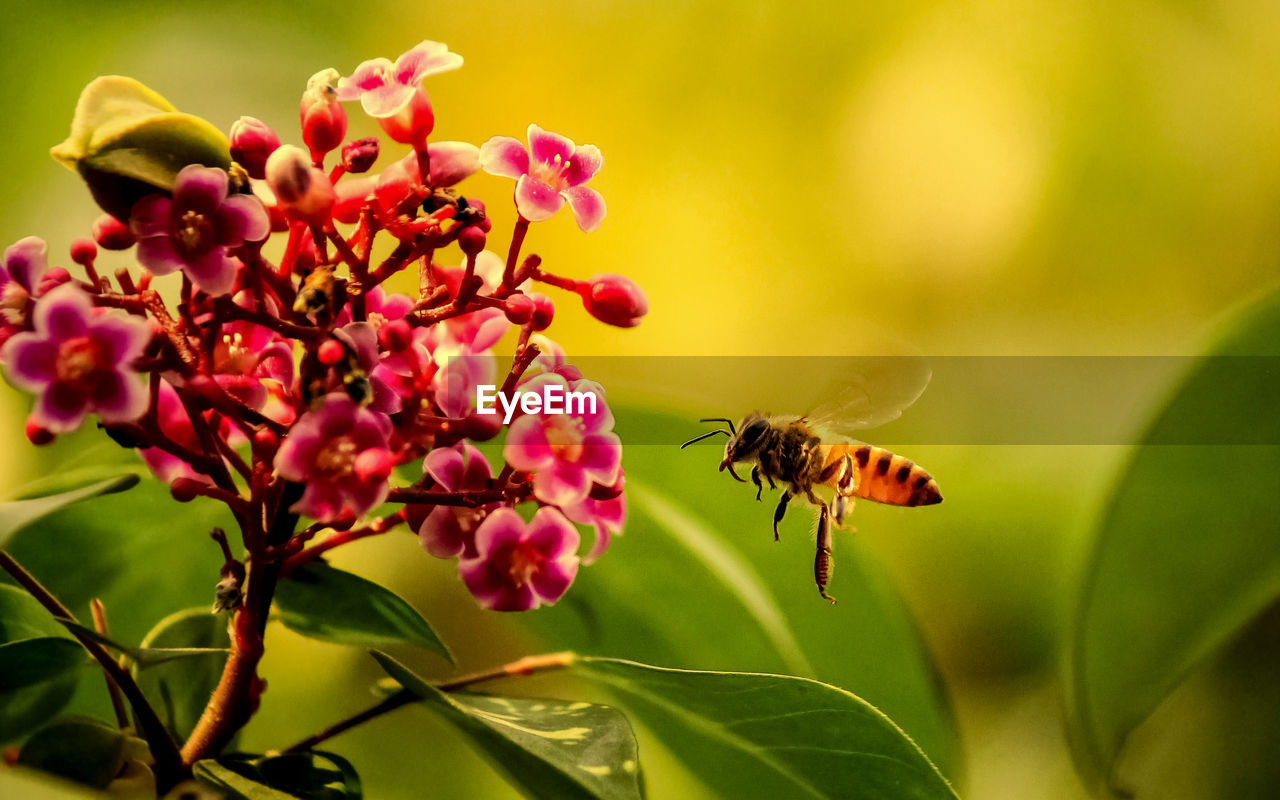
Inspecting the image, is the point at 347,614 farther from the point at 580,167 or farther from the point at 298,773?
the point at 580,167

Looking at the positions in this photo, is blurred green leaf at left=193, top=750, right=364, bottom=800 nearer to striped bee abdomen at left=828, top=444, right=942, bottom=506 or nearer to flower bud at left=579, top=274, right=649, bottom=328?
flower bud at left=579, top=274, right=649, bottom=328

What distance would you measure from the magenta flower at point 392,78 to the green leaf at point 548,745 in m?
0.30

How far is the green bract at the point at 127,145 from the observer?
1.48 ft

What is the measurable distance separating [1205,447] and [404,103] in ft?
2.31

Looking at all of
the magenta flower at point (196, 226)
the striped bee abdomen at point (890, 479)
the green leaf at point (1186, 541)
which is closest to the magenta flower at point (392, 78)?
the magenta flower at point (196, 226)

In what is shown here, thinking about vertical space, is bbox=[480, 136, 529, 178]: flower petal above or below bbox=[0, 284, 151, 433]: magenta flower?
above

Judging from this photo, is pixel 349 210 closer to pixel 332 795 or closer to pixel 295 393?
pixel 295 393

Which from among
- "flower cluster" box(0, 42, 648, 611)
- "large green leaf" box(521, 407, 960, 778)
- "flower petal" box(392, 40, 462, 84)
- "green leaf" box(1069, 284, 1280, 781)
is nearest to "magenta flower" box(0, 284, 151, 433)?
"flower cluster" box(0, 42, 648, 611)

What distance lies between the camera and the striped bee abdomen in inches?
31.5

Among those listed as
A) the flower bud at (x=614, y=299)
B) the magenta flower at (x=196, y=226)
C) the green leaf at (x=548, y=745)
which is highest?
the flower bud at (x=614, y=299)

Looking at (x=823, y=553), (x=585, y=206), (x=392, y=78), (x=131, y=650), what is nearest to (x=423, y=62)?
(x=392, y=78)

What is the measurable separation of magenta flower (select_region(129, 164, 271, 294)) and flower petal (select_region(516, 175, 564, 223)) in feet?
0.44

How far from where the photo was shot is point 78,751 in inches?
21.6

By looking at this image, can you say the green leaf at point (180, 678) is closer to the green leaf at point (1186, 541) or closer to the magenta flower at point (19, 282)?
the magenta flower at point (19, 282)
